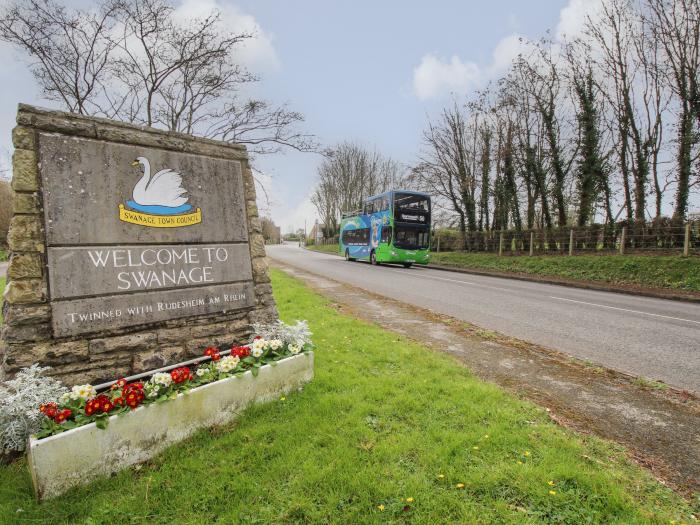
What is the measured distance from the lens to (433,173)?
87.4ft

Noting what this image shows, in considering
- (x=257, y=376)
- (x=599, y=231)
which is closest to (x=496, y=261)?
(x=599, y=231)

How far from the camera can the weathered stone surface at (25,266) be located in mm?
2956

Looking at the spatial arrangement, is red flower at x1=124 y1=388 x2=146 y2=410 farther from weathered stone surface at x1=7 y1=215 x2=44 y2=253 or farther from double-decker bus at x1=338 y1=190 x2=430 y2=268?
double-decker bus at x1=338 y1=190 x2=430 y2=268

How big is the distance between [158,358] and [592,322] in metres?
8.00

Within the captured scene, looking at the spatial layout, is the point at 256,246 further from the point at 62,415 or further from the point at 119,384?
the point at 62,415

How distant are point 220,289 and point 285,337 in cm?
93

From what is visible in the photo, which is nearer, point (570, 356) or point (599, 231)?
point (570, 356)

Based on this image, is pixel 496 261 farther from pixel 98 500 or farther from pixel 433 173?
pixel 98 500

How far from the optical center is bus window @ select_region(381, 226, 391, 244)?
2041 centimetres

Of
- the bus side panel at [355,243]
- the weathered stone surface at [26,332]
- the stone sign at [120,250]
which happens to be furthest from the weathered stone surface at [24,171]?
the bus side panel at [355,243]

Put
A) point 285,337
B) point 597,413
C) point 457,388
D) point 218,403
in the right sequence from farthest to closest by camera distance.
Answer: point 285,337 < point 457,388 < point 597,413 < point 218,403

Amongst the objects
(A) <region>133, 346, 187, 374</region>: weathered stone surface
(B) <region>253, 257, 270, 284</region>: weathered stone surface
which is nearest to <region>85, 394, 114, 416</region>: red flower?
(A) <region>133, 346, 187, 374</region>: weathered stone surface

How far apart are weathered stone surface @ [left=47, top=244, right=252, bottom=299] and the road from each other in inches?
198

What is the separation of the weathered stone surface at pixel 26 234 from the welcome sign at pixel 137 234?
7 centimetres
